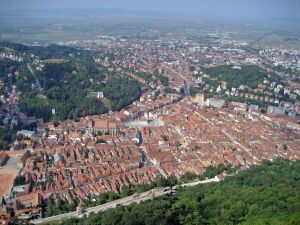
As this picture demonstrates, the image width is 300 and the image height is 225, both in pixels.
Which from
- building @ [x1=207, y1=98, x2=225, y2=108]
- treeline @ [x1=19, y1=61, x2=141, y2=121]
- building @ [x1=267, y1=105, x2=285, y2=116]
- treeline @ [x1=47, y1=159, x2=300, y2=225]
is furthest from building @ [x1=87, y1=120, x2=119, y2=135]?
building @ [x1=267, y1=105, x2=285, y2=116]

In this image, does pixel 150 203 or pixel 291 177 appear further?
pixel 291 177

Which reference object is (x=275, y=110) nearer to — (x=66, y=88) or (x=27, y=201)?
(x=66, y=88)

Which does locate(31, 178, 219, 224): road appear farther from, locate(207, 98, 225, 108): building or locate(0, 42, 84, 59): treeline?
locate(0, 42, 84, 59): treeline

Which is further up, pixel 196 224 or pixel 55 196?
pixel 196 224

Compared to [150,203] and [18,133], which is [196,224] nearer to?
[150,203]

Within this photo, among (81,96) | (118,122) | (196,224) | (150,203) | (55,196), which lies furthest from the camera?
(81,96)

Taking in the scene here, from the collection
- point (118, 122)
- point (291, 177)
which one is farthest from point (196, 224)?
point (118, 122)

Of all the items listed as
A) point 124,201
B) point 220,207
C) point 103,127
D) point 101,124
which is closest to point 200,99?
point 101,124

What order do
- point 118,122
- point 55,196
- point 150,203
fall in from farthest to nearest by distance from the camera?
point 118,122 → point 55,196 → point 150,203

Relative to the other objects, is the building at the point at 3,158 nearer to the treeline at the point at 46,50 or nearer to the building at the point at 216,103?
the building at the point at 216,103
